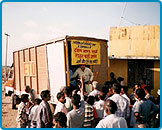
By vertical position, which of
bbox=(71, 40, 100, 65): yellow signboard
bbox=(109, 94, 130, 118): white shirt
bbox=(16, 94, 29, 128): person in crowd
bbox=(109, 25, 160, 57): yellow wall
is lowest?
bbox=(16, 94, 29, 128): person in crowd

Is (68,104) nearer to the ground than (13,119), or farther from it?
farther from it

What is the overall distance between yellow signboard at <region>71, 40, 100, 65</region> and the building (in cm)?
317

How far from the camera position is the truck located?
5.55m

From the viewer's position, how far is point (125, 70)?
9.63m

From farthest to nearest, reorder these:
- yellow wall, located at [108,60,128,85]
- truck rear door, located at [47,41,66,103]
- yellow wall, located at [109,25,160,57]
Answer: yellow wall, located at [109,25,160,57] < yellow wall, located at [108,60,128,85] < truck rear door, located at [47,41,66,103]

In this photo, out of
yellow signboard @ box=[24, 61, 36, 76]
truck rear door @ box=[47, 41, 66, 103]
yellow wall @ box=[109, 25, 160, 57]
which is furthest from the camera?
yellow wall @ box=[109, 25, 160, 57]

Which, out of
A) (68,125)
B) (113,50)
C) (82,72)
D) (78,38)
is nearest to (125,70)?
(113,50)

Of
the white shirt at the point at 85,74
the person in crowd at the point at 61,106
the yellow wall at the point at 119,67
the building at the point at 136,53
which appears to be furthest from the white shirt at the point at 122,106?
the yellow wall at the point at 119,67

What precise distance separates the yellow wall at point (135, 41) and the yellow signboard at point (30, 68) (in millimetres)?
5904

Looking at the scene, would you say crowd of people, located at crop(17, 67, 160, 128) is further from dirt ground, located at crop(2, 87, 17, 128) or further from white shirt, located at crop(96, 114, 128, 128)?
dirt ground, located at crop(2, 87, 17, 128)

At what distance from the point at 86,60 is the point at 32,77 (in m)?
2.82

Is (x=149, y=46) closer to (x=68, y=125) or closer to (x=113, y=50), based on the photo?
(x=113, y=50)

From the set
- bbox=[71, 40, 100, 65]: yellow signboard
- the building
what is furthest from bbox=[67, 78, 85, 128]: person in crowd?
the building

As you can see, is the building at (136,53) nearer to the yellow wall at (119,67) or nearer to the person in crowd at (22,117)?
→ the yellow wall at (119,67)
